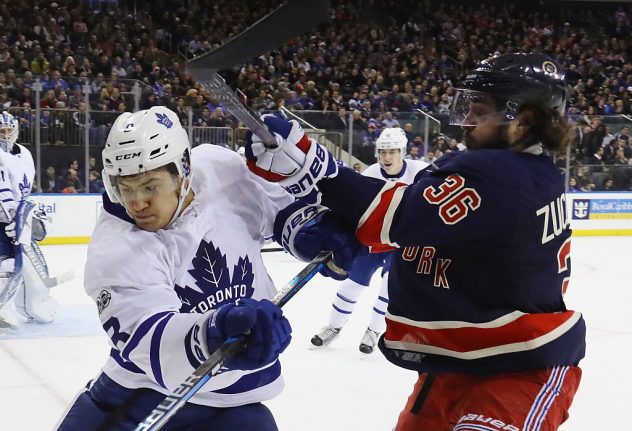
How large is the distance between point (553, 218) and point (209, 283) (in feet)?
2.45

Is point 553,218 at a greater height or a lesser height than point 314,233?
greater

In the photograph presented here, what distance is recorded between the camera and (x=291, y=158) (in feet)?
6.15

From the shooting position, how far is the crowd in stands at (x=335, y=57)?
8792mm

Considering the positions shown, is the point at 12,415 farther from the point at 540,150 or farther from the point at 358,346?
the point at 540,150

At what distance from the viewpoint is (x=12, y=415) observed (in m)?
3.46

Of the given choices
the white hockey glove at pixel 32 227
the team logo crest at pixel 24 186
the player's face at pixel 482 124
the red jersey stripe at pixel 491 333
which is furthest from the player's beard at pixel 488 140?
the team logo crest at pixel 24 186

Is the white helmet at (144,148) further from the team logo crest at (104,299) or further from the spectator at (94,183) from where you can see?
the spectator at (94,183)

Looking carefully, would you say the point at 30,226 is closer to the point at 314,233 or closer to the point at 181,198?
the point at 314,233

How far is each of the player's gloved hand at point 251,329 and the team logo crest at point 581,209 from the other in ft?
29.3

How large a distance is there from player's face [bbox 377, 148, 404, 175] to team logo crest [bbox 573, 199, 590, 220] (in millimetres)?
5392

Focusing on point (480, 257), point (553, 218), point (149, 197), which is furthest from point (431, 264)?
point (149, 197)

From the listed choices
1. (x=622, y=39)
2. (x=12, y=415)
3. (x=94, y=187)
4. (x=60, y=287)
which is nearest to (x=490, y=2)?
(x=622, y=39)

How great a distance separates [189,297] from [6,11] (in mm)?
10789

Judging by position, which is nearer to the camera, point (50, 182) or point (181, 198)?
point (181, 198)
